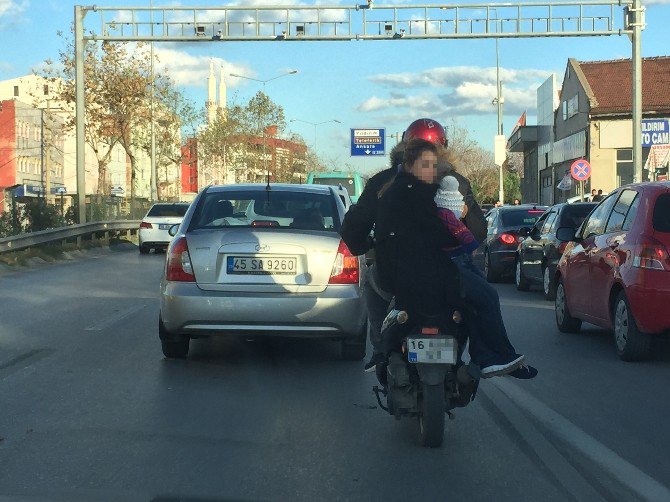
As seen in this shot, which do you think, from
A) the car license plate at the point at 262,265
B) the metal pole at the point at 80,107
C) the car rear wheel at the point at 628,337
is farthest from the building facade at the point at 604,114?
the car license plate at the point at 262,265

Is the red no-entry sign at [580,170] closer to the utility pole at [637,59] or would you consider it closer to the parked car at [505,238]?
the utility pole at [637,59]

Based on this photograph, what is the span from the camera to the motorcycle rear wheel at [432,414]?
5.62m

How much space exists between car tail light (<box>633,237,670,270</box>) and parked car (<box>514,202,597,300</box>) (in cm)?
587

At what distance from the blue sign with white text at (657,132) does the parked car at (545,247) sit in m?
9.60

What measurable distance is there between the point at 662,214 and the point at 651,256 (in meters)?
0.44

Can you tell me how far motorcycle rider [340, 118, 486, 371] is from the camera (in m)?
5.98

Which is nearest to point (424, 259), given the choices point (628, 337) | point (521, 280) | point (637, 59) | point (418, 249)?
point (418, 249)

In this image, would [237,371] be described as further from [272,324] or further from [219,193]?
[219,193]

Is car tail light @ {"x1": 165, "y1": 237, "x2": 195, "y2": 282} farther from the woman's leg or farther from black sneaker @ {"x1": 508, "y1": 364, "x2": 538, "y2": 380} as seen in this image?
black sneaker @ {"x1": 508, "y1": 364, "x2": 538, "y2": 380}

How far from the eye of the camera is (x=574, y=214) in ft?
52.3

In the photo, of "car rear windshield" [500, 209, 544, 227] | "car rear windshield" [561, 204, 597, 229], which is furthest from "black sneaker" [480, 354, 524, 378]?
"car rear windshield" [500, 209, 544, 227]

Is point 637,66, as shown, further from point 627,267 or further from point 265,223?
point 265,223

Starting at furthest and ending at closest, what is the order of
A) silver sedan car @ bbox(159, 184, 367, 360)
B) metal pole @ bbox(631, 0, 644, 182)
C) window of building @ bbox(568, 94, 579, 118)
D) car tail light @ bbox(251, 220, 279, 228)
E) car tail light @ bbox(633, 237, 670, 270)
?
window of building @ bbox(568, 94, 579, 118) < metal pole @ bbox(631, 0, 644, 182) < car tail light @ bbox(633, 237, 670, 270) < car tail light @ bbox(251, 220, 279, 228) < silver sedan car @ bbox(159, 184, 367, 360)

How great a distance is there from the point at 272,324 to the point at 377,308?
7.16 feet
